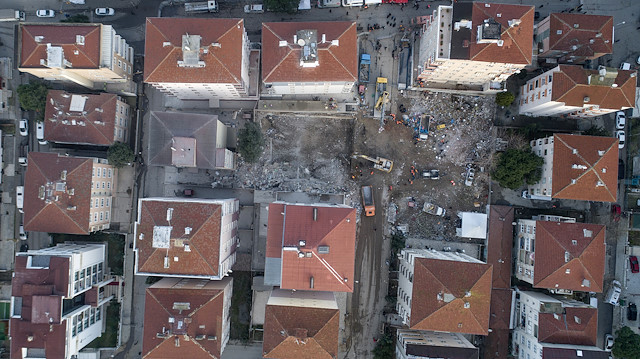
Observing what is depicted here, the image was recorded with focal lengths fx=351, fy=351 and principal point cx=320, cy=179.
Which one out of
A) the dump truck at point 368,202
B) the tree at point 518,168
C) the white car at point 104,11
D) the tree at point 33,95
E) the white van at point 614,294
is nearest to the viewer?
the tree at point 518,168

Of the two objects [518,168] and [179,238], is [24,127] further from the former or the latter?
[518,168]

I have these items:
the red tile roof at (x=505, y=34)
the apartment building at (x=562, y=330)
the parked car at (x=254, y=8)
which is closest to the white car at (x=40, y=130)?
the parked car at (x=254, y=8)

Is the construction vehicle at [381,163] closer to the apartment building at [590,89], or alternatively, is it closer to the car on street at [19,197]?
the apartment building at [590,89]

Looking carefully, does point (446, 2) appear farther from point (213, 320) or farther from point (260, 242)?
point (213, 320)

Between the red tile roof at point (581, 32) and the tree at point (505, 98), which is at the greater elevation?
the red tile roof at point (581, 32)

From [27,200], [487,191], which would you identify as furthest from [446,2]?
A: [27,200]

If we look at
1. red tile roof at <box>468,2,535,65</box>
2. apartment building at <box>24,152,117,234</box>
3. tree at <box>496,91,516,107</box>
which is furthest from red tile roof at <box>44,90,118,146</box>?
tree at <box>496,91,516,107</box>
